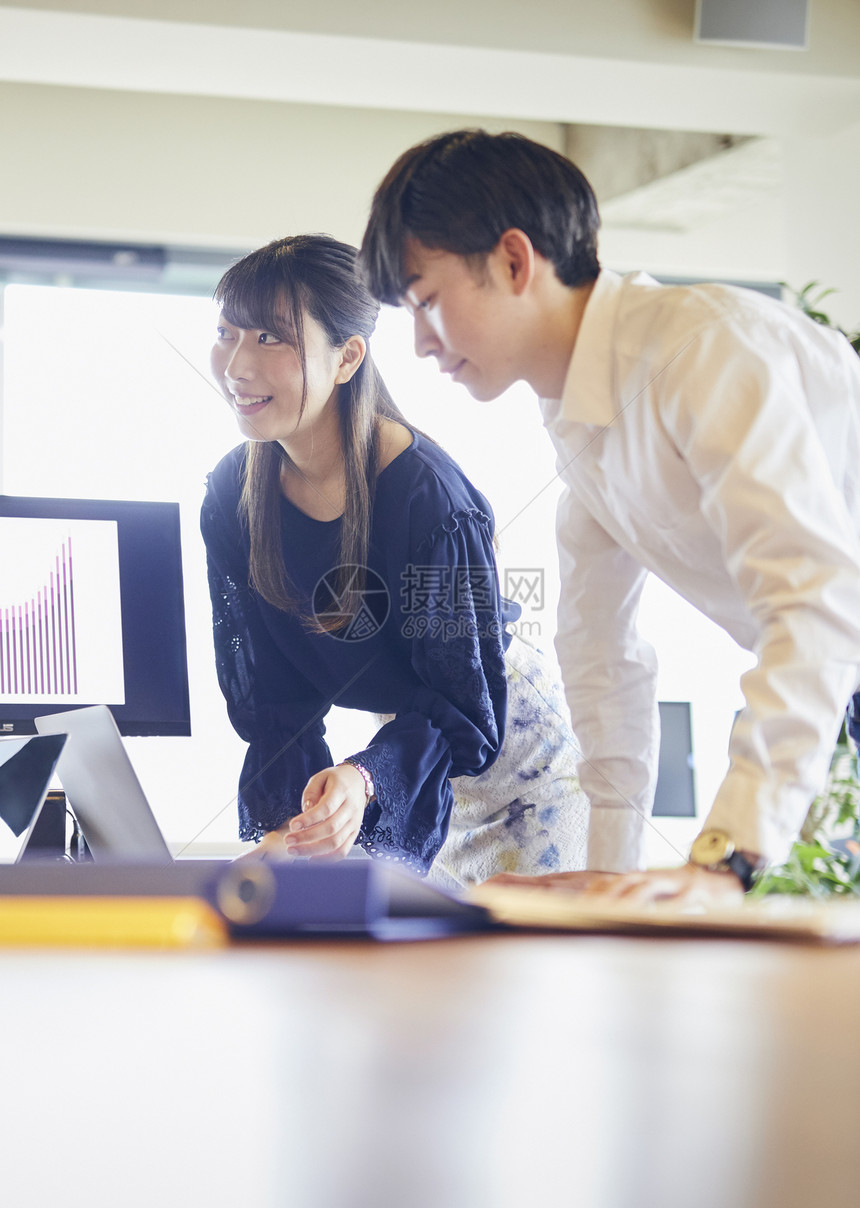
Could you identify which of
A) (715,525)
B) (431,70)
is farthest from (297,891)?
(431,70)

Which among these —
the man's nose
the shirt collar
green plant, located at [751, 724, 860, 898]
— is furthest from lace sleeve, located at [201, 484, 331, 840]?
Result: green plant, located at [751, 724, 860, 898]

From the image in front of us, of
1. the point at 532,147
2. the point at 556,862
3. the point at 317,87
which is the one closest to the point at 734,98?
the point at 317,87

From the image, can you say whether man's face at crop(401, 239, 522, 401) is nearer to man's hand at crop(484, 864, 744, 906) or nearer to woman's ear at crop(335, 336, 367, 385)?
woman's ear at crop(335, 336, 367, 385)

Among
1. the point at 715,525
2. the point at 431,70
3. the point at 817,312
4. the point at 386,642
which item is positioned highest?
the point at 431,70

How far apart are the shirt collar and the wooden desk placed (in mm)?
866

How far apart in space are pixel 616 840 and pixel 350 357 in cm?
69

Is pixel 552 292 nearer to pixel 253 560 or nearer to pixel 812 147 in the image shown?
pixel 253 560

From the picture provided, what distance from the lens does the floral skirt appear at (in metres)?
1.36

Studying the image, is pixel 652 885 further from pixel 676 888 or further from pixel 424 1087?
pixel 424 1087

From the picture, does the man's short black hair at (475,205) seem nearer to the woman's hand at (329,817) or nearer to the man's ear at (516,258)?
the man's ear at (516,258)

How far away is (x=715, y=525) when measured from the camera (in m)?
0.94

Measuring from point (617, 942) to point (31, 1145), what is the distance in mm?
225

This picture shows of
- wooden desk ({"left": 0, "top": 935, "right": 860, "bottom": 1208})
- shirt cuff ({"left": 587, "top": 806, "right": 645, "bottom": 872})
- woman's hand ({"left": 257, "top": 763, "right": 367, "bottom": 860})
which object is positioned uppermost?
wooden desk ({"left": 0, "top": 935, "right": 860, "bottom": 1208})

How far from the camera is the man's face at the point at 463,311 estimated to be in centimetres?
111
